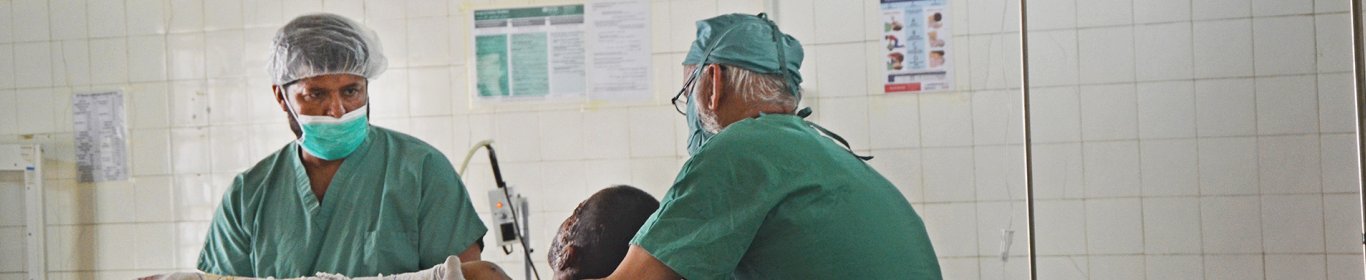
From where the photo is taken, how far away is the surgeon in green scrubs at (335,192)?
199cm

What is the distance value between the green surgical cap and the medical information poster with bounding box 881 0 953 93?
1440mm

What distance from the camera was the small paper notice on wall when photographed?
3713 mm

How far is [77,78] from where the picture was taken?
12.3ft

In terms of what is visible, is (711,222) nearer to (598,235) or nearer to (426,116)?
(598,235)

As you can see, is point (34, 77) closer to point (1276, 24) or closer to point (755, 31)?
point (755, 31)

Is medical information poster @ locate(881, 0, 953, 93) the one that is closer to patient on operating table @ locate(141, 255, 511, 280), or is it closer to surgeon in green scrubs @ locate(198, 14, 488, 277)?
surgeon in green scrubs @ locate(198, 14, 488, 277)

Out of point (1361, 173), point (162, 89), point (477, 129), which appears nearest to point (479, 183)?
point (477, 129)

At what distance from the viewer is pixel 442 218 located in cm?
200

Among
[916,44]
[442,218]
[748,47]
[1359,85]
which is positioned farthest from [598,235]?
[1359,85]

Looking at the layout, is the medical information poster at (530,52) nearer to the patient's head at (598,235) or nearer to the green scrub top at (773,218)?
the patient's head at (598,235)

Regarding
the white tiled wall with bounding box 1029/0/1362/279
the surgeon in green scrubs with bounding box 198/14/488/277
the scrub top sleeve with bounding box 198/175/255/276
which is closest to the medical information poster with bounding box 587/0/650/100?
the white tiled wall with bounding box 1029/0/1362/279

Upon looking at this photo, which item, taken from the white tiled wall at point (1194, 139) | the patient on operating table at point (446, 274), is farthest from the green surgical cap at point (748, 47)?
the white tiled wall at point (1194, 139)

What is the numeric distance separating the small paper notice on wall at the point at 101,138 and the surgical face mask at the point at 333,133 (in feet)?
6.29

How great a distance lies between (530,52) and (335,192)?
140 cm
